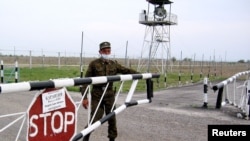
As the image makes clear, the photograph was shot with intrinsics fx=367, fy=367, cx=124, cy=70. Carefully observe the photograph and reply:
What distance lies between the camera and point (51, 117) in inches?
156

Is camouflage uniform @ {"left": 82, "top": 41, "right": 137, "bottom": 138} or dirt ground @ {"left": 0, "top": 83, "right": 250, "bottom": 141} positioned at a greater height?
camouflage uniform @ {"left": 82, "top": 41, "right": 137, "bottom": 138}

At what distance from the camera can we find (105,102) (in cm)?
628

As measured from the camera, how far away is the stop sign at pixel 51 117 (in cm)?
378

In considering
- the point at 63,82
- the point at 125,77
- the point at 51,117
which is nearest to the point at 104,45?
the point at 125,77

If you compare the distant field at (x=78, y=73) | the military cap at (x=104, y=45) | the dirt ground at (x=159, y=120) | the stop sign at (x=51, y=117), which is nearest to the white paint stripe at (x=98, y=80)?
the stop sign at (x=51, y=117)

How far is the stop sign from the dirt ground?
9.49 ft

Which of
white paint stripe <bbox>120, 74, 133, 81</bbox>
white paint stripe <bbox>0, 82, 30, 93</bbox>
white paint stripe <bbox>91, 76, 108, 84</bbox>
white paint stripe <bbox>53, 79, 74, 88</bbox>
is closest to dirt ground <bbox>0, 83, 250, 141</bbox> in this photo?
white paint stripe <bbox>120, 74, 133, 81</bbox>

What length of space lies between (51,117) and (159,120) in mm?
5802

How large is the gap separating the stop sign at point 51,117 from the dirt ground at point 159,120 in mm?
2891

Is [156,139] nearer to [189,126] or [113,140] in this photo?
[113,140]

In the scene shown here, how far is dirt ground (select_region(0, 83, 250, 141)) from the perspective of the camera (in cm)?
746

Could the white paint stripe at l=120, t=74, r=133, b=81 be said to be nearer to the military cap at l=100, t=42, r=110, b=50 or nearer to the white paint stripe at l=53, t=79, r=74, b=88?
the military cap at l=100, t=42, r=110, b=50

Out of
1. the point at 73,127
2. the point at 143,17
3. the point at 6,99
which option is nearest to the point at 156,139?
the point at 73,127

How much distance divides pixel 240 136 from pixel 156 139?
73.6 inches
